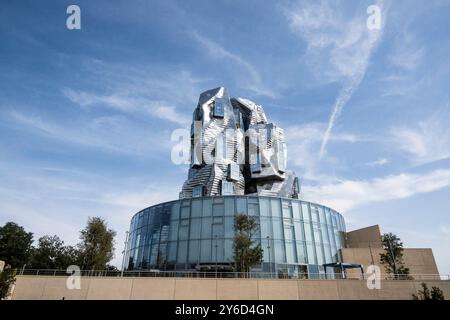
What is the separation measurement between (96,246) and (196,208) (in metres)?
17.3

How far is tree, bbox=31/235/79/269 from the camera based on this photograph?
70.2 meters

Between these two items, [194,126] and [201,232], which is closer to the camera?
[201,232]

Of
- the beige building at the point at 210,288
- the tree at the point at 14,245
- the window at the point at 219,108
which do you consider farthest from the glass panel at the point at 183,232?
the tree at the point at 14,245

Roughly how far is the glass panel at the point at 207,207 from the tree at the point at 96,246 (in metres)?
15.6

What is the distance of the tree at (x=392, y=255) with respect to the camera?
43.2 metres

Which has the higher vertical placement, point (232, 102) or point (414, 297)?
point (232, 102)

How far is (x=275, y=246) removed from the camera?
46594mm

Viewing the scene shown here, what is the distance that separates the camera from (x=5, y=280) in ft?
81.0

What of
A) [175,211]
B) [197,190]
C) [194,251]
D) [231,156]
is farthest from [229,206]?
[231,156]

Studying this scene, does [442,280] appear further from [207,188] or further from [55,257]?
[55,257]

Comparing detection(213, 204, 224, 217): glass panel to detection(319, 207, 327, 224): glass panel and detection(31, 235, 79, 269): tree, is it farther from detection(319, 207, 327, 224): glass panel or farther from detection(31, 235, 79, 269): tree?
detection(31, 235, 79, 269): tree

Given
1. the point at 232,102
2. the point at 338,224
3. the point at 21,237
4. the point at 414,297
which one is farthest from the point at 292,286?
the point at 21,237

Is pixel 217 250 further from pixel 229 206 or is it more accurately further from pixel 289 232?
pixel 289 232
